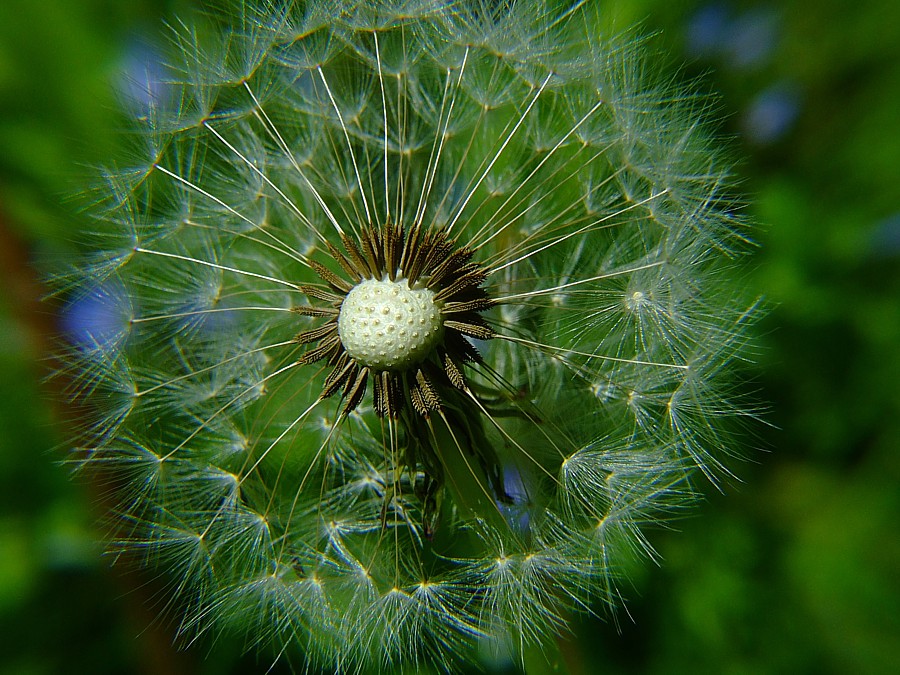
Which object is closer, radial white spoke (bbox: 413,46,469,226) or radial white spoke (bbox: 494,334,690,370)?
radial white spoke (bbox: 494,334,690,370)

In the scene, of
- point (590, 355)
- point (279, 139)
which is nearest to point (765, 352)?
point (590, 355)

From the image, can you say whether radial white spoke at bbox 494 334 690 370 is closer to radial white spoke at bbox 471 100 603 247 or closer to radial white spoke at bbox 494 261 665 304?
radial white spoke at bbox 494 261 665 304

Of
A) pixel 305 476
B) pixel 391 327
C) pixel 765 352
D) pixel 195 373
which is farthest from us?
pixel 765 352

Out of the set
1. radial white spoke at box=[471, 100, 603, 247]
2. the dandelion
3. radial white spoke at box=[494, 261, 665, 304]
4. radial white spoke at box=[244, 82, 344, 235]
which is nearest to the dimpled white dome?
the dandelion

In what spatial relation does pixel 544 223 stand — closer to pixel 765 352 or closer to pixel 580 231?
pixel 580 231

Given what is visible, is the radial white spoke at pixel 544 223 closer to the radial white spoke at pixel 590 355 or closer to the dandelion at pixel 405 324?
the dandelion at pixel 405 324

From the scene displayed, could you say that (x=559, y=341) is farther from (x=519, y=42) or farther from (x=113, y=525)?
(x=113, y=525)

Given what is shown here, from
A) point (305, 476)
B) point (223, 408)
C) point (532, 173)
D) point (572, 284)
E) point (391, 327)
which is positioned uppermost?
point (532, 173)
